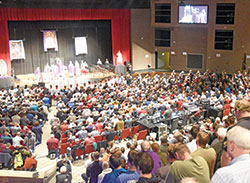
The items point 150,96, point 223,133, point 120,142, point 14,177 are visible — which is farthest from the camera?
point 150,96

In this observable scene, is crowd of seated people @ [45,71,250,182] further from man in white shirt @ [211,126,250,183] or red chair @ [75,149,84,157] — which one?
man in white shirt @ [211,126,250,183]

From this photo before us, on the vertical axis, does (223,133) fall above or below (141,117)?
above

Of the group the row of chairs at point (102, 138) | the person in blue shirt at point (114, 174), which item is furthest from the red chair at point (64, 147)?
the person in blue shirt at point (114, 174)

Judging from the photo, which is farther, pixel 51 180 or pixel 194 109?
pixel 194 109

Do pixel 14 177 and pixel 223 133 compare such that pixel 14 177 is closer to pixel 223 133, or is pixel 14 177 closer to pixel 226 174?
pixel 223 133

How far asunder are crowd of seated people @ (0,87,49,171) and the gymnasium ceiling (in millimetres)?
6512

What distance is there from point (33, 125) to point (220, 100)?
800cm

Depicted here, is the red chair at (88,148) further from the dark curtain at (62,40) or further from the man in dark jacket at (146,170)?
the dark curtain at (62,40)

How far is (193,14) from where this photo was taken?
84.1ft

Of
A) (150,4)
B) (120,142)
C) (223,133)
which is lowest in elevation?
(120,142)

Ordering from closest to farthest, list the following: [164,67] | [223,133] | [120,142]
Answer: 1. [223,133]
2. [120,142]
3. [164,67]

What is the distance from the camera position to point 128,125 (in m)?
12.1

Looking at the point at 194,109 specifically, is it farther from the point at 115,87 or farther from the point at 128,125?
the point at 115,87

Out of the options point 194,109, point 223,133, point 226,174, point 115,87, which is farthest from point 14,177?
point 115,87
